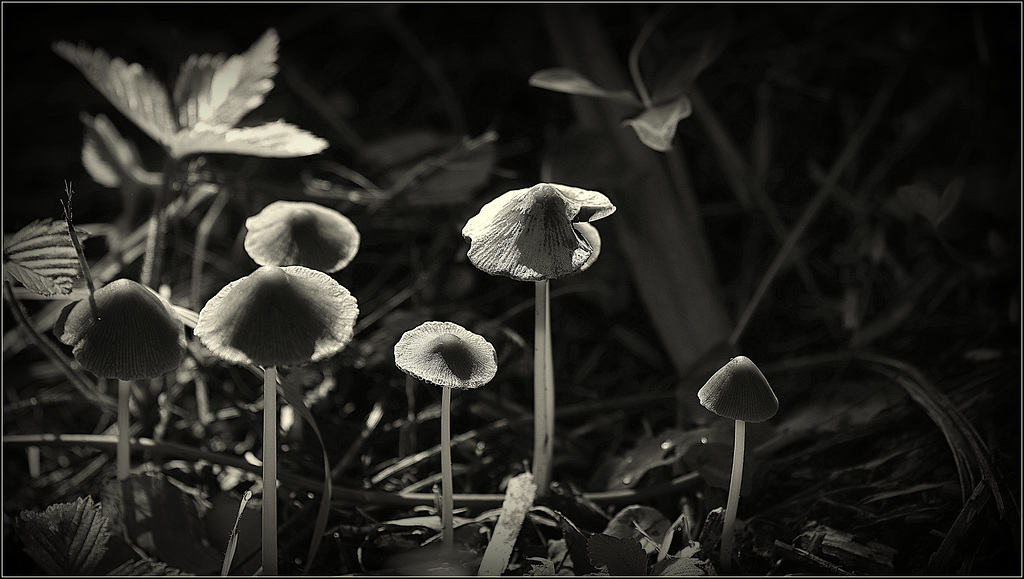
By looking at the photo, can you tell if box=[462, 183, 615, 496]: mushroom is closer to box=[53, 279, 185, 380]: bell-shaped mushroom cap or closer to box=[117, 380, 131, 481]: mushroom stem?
box=[53, 279, 185, 380]: bell-shaped mushroom cap

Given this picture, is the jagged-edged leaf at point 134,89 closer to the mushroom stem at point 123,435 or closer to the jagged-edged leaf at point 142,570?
the mushroom stem at point 123,435

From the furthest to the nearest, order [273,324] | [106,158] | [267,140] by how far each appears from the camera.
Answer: [106,158] < [267,140] < [273,324]

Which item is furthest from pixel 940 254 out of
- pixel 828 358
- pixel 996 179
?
pixel 828 358

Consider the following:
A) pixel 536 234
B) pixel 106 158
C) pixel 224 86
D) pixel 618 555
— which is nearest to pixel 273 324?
pixel 536 234

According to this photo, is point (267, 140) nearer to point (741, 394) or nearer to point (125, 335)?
point (125, 335)

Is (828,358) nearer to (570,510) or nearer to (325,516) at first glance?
(570,510)

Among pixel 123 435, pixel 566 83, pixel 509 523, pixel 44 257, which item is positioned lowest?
pixel 509 523

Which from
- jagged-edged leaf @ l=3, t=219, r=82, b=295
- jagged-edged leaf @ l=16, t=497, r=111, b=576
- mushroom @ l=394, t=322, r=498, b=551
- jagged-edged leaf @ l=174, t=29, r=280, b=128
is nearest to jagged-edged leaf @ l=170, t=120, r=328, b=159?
jagged-edged leaf @ l=174, t=29, r=280, b=128

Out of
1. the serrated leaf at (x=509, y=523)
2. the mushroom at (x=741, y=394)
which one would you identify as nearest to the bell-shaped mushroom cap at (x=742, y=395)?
the mushroom at (x=741, y=394)
